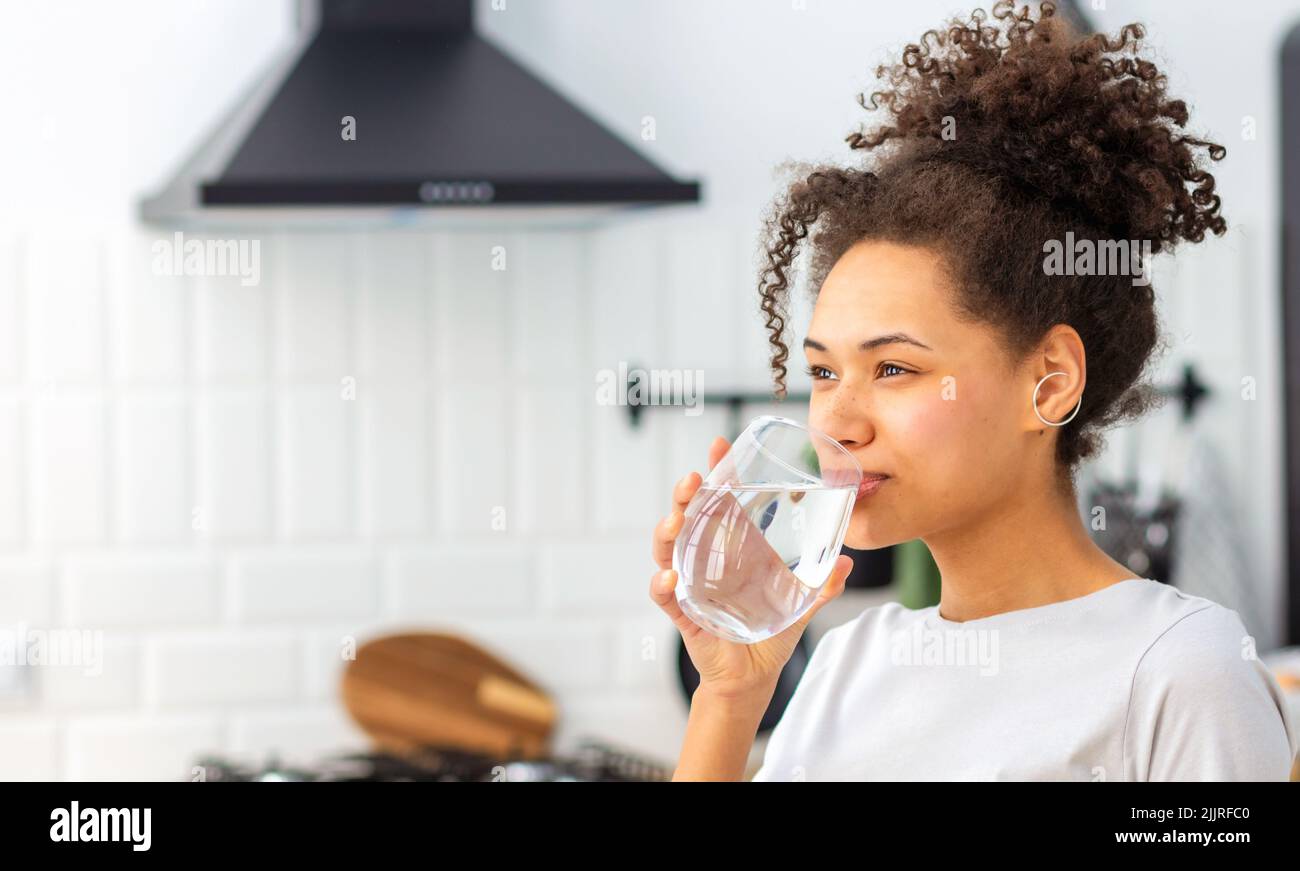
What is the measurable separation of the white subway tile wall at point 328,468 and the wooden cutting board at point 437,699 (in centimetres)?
3

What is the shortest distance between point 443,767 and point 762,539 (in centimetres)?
99

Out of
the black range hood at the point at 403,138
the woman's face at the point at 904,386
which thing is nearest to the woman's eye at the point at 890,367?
the woman's face at the point at 904,386

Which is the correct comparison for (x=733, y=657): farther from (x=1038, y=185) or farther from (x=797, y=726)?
(x=1038, y=185)

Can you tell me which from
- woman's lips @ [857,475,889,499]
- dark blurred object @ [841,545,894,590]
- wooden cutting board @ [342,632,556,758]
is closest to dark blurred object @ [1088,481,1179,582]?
dark blurred object @ [841,545,894,590]

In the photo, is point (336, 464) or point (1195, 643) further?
point (336, 464)

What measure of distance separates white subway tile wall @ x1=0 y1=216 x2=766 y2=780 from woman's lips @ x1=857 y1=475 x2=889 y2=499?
3.20 feet

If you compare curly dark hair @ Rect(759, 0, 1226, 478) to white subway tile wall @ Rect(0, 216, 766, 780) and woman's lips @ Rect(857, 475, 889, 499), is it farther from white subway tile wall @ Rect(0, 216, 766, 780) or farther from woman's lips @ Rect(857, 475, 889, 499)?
white subway tile wall @ Rect(0, 216, 766, 780)

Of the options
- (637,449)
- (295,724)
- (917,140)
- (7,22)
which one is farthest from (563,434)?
(917,140)

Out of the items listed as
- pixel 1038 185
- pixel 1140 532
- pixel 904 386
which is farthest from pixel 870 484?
pixel 1140 532

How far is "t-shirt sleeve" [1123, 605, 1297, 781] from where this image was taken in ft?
1.63

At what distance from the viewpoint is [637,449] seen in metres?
1.57

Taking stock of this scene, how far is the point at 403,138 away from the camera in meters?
1.30

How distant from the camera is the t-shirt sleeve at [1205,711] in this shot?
1.63 ft
